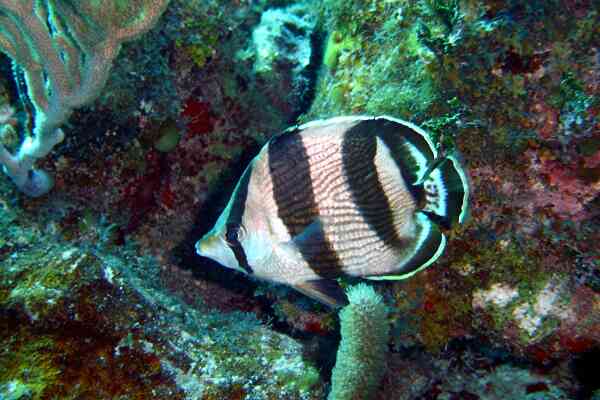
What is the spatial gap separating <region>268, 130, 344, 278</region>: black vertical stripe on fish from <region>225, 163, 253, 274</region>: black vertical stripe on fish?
141 millimetres

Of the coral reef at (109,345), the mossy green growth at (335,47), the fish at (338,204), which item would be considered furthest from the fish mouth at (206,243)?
the mossy green growth at (335,47)

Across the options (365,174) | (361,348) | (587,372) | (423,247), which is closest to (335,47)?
(365,174)

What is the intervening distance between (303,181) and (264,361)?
1349 millimetres

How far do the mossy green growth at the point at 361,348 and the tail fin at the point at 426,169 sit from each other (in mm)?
712

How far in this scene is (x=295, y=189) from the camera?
6.07 ft

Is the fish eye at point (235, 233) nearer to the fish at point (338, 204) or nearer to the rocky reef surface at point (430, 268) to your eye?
the fish at point (338, 204)

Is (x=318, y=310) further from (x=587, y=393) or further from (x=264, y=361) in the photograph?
(x=587, y=393)

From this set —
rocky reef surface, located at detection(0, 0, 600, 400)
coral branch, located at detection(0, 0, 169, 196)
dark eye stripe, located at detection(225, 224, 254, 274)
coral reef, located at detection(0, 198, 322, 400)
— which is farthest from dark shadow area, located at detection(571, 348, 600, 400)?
coral branch, located at detection(0, 0, 169, 196)

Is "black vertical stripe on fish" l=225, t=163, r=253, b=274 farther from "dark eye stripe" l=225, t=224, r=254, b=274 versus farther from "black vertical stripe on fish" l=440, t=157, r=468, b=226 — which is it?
"black vertical stripe on fish" l=440, t=157, r=468, b=226

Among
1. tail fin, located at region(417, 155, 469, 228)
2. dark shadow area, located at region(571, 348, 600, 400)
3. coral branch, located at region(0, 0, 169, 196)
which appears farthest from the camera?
coral branch, located at region(0, 0, 169, 196)

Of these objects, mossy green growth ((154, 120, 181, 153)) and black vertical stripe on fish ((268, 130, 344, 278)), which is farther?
mossy green growth ((154, 120, 181, 153))

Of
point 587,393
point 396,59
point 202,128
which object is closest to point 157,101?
point 202,128

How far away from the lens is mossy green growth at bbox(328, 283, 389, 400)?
2297 mm

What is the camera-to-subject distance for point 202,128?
393 centimetres
